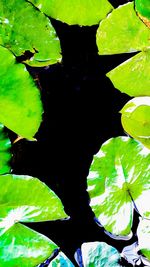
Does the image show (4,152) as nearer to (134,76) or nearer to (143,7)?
(134,76)

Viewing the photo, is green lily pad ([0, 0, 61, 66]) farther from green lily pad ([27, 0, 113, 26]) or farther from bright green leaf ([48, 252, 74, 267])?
bright green leaf ([48, 252, 74, 267])

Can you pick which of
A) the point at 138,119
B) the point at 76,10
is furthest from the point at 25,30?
the point at 138,119

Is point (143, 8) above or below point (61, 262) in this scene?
above

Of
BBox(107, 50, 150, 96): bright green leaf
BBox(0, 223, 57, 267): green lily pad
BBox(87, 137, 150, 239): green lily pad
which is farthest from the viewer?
BBox(107, 50, 150, 96): bright green leaf

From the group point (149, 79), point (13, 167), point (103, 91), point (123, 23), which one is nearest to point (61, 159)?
point (13, 167)

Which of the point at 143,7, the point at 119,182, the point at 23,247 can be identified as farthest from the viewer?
the point at 143,7

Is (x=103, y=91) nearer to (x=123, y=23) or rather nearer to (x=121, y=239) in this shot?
(x=123, y=23)

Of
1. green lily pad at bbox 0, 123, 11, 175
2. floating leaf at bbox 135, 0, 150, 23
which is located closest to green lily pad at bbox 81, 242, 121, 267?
green lily pad at bbox 0, 123, 11, 175
